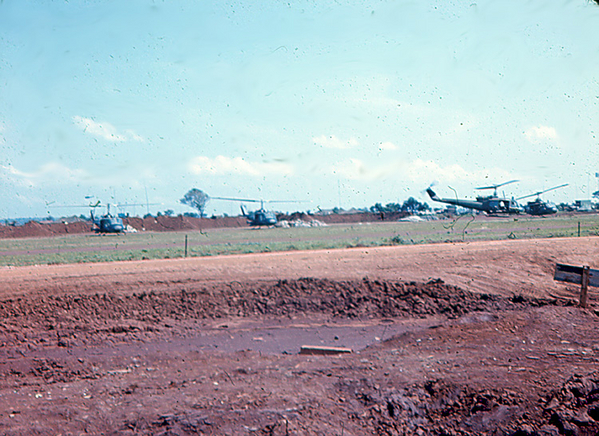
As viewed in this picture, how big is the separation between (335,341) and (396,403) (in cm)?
473

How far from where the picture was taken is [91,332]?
1177cm

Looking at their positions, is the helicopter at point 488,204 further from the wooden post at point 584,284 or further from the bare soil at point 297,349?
the wooden post at point 584,284

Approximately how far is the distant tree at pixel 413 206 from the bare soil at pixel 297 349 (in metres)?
80.8

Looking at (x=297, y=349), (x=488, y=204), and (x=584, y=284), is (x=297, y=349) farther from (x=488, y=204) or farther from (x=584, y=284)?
(x=488, y=204)

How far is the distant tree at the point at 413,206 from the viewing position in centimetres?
9931

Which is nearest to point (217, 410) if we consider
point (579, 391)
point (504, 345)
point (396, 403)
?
point (396, 403)

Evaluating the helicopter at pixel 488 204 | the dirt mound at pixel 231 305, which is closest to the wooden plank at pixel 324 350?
the dirt mound at pixel 231 305

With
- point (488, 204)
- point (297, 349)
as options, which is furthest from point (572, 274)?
point (488, 204)

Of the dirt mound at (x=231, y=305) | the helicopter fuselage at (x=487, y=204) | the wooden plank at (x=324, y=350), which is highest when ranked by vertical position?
the helicopter fuselage at (x=487, y=204)

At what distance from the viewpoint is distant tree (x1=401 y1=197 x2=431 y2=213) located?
99312mm

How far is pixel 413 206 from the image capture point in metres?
99.2

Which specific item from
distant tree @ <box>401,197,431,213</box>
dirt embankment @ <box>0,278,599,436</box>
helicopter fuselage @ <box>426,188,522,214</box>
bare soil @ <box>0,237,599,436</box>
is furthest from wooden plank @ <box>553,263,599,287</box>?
distant tree @ <box>401,197,431,213</box>

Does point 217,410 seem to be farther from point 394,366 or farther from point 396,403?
point 394,366

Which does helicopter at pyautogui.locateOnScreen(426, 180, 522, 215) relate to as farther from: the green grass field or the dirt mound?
the dirt mound
